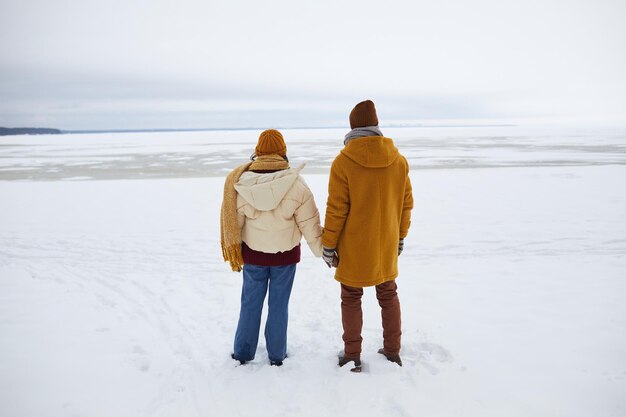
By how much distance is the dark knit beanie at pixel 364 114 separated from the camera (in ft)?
8.80

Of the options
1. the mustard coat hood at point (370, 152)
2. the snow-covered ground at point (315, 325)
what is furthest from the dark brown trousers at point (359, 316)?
the mustard coat hood at point (370, 152)

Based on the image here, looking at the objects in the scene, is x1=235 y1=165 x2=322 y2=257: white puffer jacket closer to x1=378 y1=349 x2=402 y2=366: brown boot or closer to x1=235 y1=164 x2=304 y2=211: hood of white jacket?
x1=235 y1=164 x2=304 y2=211: hood of white jacket

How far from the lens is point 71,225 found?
769 centimetres

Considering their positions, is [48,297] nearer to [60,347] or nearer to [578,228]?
[60,347]

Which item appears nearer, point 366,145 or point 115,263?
point 366,145

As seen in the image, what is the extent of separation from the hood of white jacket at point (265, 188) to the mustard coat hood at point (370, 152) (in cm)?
42

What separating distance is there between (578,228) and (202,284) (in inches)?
A: 253

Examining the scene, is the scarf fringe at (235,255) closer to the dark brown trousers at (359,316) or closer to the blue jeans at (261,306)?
the blue jeans at (261,306)

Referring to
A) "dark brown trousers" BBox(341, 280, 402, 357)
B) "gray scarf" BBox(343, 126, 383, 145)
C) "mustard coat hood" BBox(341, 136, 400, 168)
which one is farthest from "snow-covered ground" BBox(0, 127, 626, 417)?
"gray scarf" BBox(343, 126, 383, 145)

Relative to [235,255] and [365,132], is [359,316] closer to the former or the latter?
[235,255]

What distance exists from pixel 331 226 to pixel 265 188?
1.71ft

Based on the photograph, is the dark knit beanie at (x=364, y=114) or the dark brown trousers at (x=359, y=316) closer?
the dark knit beanie at (x=364, y=114)

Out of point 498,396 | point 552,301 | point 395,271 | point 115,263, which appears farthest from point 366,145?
point 115,263

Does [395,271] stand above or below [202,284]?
above
